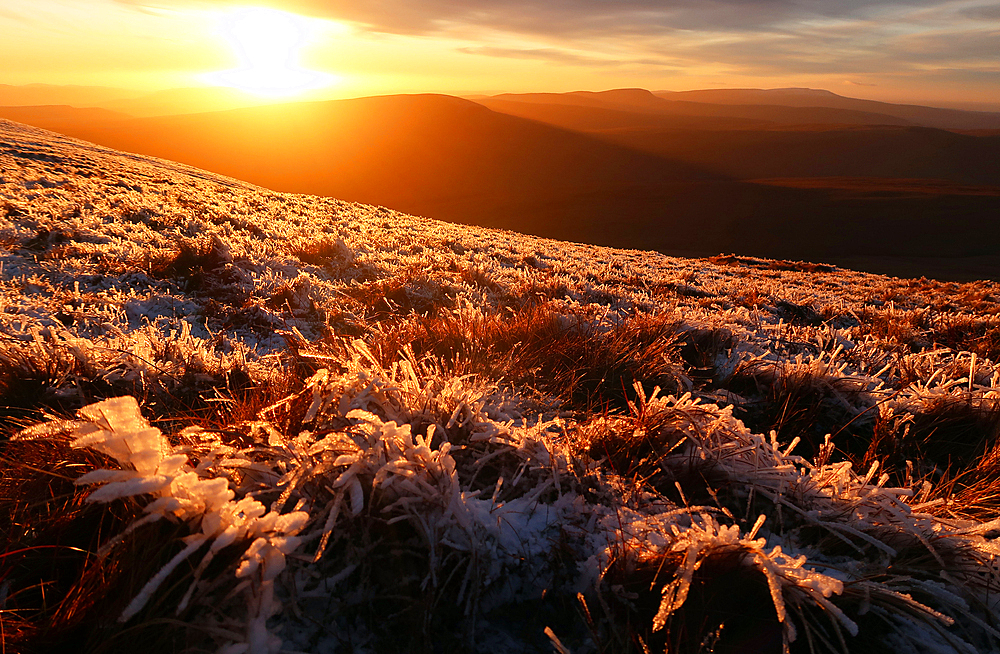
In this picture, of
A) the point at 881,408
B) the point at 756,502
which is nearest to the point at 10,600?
the point at 756,502

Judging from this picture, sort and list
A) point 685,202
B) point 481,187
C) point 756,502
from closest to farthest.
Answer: point 756,502 < point 685,202 < point 481,187

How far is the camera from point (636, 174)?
109438 mm

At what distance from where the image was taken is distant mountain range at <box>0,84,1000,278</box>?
58938 millimetres

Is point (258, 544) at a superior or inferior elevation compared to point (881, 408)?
superior

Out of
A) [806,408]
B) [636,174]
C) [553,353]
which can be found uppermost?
[636,174]

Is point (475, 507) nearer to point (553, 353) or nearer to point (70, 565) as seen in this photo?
point (70, 565)

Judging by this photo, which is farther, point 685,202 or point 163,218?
point 685,202

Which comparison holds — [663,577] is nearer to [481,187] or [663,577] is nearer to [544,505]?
[544,505]

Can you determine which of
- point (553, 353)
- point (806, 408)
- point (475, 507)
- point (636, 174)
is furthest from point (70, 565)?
point (636, 174)

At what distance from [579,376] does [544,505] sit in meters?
1.16

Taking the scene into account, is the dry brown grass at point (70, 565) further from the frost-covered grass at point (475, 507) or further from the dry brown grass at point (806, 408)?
the dry brown grass at point (806, 408)

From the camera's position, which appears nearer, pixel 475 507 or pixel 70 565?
pixel 70 565

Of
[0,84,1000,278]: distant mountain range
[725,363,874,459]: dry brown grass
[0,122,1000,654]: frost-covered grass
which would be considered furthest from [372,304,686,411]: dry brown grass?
[0,84,1000,278]: distant mountain range

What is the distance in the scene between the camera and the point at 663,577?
1.22m
